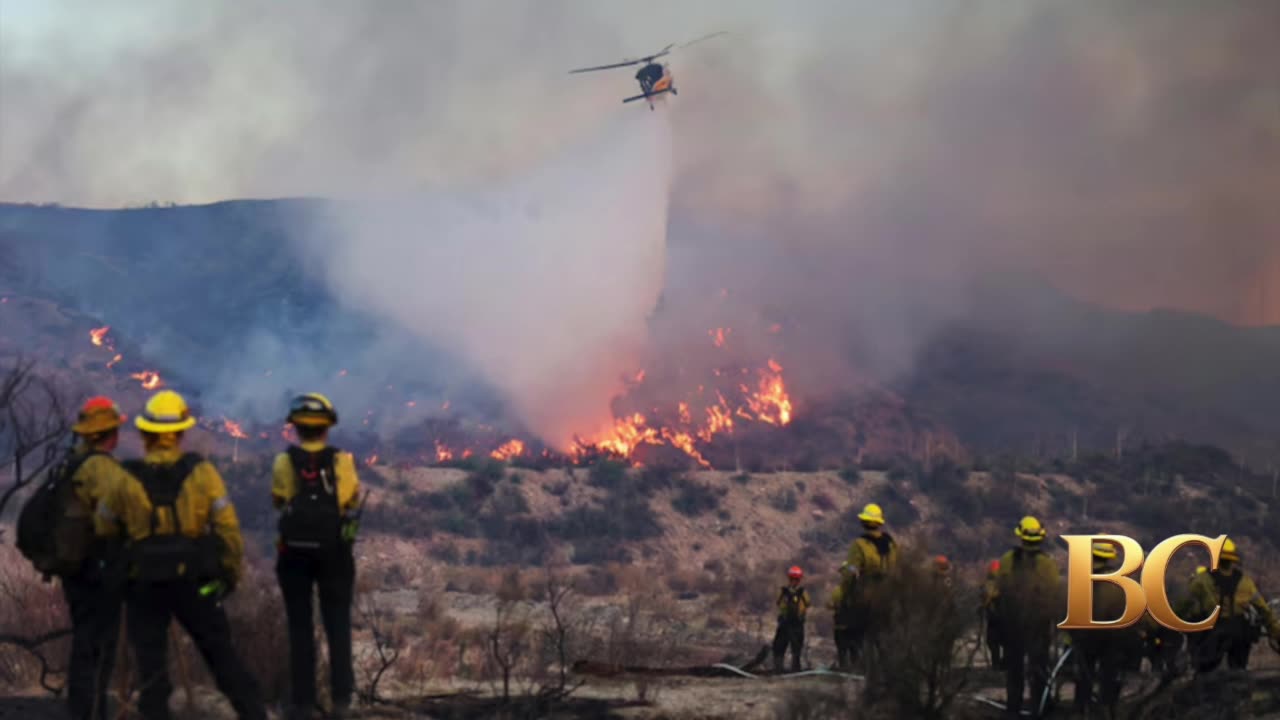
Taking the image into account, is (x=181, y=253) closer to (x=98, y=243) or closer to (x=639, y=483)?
(x=98, y=243)

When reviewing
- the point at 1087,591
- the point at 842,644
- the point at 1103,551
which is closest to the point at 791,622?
the point at 842,644

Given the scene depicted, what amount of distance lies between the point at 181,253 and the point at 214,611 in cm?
8393

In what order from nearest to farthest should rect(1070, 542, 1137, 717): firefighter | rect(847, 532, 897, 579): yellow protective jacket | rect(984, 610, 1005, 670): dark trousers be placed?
rect(1070, 542, 1137, 717): firefighter → rect(984, 610, 1005, 670): dark trousers → rect(847, 532, 897, 579): yellow protective jacket

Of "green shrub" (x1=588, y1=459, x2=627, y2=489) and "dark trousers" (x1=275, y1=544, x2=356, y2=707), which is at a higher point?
"green shrub" (x1=588, y1=459, x2=627, y2=489)

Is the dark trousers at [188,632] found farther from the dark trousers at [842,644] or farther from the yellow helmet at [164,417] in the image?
the dark trousers at [842,644]

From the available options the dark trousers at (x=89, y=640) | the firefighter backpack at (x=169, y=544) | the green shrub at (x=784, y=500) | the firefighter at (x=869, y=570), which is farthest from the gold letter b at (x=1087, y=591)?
the green shrub at (x=784, y=500)

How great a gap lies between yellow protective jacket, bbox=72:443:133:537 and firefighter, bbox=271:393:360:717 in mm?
849

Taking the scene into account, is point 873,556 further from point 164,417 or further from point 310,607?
point 164,417

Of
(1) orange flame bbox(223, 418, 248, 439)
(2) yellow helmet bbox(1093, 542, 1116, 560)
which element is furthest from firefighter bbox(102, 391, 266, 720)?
(1) orange flame bbox(223, 418, 248, 439)

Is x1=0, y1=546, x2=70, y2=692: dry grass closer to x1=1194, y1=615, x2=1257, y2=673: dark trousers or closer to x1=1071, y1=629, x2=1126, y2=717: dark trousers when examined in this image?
x1=1071, y1=629, x2=1126, y2=717: dark trousers

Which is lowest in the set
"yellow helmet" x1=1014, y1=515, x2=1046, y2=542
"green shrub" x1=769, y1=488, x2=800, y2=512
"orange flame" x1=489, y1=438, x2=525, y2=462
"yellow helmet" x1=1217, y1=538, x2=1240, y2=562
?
"yellow helmet" x1=1217, y1=538, x2=1240, y2=562

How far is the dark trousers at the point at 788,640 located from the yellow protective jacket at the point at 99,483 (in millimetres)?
9924

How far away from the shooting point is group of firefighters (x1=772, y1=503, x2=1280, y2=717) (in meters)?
10.7

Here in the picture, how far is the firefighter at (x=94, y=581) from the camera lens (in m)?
7.35
